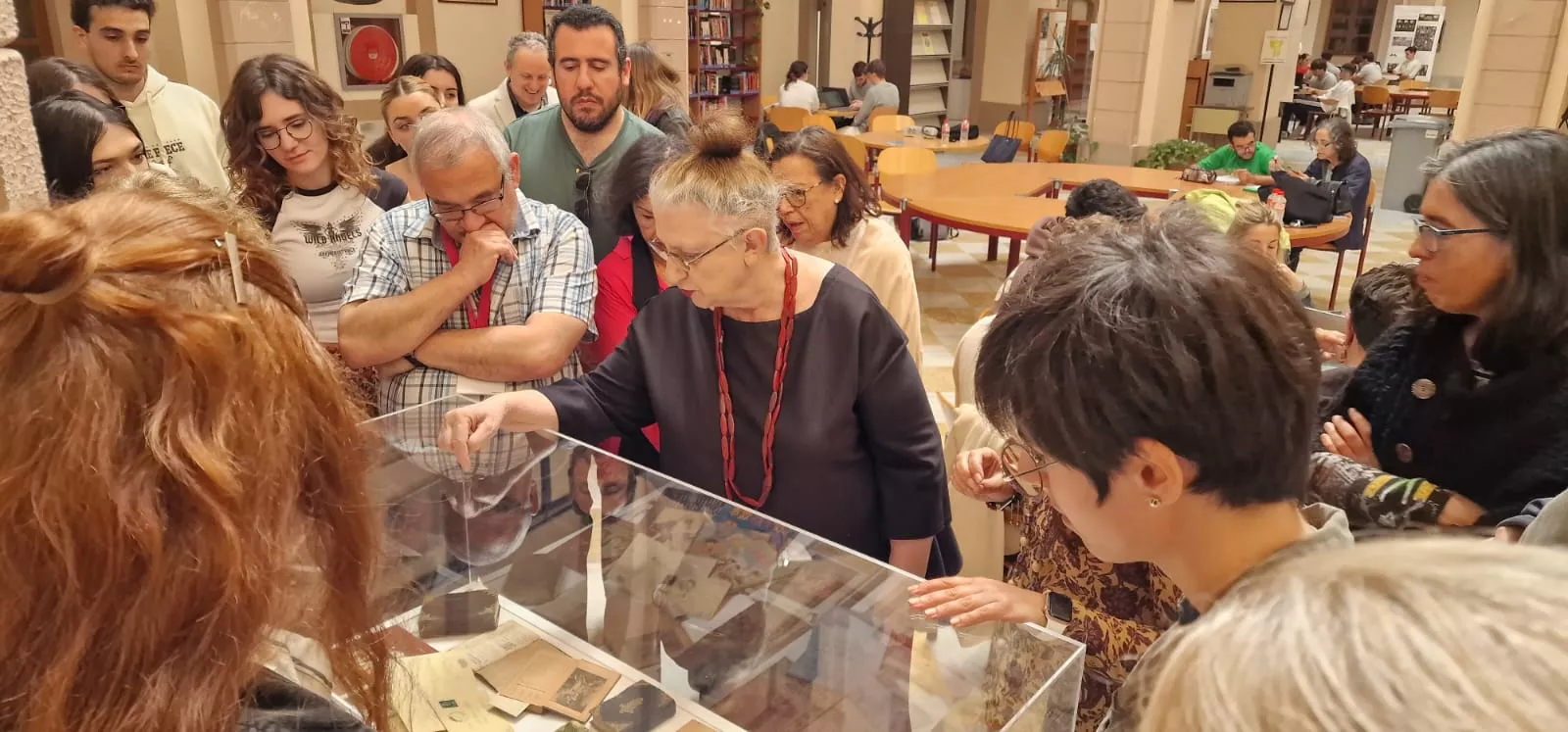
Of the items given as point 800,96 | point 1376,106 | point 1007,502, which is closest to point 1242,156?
point 800,96

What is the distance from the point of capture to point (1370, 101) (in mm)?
17297

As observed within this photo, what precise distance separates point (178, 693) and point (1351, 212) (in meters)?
7.47

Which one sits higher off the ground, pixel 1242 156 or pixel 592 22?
pixel 592 22

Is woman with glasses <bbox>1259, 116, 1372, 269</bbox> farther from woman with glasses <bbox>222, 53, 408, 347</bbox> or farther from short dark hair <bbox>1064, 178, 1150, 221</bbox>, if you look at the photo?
woman with glasses <bbox>222, 53, 408, 347</bbox>

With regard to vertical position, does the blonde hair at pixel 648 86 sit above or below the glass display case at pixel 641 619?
above

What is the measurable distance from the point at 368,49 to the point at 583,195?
6.50 m

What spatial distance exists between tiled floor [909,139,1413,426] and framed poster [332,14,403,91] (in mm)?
5076

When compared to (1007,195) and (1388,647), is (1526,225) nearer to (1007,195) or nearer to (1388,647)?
(1388,647)

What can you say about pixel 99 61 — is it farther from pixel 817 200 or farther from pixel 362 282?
pixel 817 200

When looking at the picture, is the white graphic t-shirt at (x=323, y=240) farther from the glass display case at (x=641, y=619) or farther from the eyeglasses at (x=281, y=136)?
the glass display case at (x=641, y=619)

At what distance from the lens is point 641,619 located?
1889 mm

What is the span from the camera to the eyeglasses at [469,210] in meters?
2.21

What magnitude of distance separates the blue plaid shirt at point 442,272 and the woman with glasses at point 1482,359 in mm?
1715

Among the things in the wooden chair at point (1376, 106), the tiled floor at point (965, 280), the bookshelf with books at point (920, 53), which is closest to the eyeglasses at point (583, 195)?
the tiled floor at point (965, 280)
